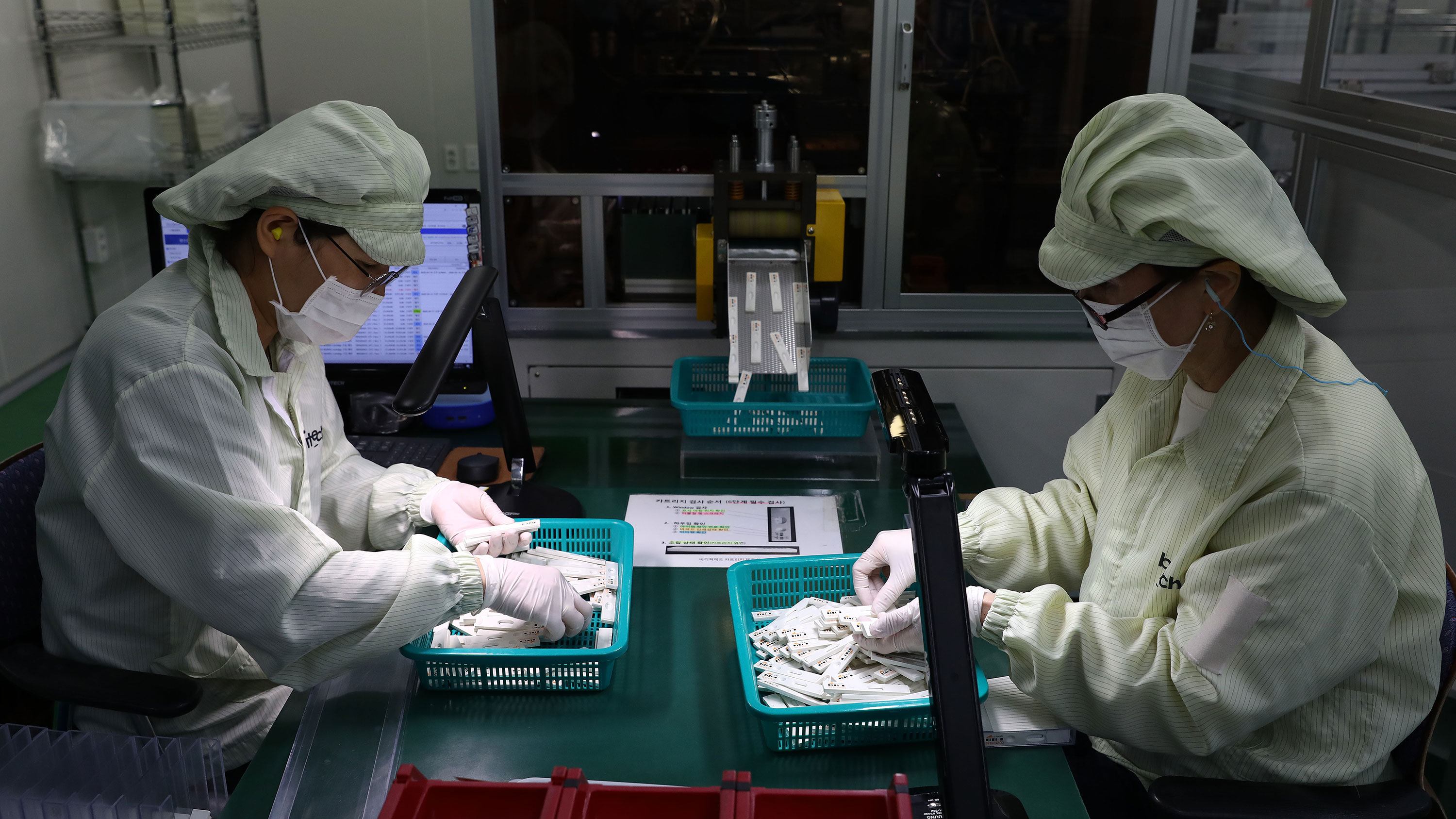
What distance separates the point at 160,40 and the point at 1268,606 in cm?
280

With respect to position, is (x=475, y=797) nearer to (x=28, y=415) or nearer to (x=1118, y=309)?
(x=1118, y=309)

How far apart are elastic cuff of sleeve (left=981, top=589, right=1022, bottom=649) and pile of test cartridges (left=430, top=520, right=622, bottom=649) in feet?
1.74

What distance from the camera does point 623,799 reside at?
3.53ft

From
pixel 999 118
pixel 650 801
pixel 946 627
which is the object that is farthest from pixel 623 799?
pixel 999 118

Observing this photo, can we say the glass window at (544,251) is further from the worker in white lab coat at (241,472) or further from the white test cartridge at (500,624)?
the white test cartridge at (500,624)

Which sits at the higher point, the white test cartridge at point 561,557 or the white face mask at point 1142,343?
the white face mask at point 1142,343

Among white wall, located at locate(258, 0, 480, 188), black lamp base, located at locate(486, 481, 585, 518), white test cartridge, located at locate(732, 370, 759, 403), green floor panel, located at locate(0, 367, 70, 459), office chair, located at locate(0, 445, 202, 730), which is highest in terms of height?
white wall, located at locate(258, 0, 480, 188)

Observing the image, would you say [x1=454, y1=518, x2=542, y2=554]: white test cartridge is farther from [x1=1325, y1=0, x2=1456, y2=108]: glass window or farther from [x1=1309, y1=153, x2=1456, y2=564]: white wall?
[x1=1325, y1=0, x2=1456, y2=108]: glass window

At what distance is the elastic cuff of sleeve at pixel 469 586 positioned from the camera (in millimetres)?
1406

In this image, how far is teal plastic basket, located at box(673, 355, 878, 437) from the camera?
2301 millimetres

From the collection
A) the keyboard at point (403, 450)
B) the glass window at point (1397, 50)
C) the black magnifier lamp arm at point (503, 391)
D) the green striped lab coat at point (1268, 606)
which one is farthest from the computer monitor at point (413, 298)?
the glass window at point (1397, 50)

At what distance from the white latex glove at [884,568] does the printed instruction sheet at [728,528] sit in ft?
0.62

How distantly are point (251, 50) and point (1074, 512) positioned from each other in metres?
2.68

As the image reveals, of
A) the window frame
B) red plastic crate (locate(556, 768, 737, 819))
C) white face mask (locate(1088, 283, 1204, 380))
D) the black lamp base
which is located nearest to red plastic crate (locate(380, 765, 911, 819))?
red plastic crate (locate(556, 768, 737, 819))
